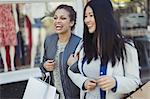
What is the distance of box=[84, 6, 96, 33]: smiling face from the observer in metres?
2.32

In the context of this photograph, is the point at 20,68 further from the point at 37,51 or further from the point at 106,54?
the point at 106,54

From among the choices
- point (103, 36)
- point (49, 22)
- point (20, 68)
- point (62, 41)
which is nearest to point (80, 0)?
point (49, 22)

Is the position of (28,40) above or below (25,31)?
below

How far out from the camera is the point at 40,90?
2.62 m

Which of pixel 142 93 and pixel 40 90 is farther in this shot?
pixel 40 90

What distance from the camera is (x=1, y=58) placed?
195 inches

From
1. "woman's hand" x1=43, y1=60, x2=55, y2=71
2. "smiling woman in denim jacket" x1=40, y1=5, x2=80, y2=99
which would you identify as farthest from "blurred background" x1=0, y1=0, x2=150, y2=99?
"woman's hand" x1=43, y1=60, x2=55, y2=71

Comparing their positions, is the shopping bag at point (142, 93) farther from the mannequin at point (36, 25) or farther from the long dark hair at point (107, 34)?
the mannequin at point (36, 25)

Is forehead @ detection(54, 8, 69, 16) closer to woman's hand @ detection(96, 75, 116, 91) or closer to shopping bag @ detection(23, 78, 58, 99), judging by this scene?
shopping bag @ detection(23, 78, 58, 99)

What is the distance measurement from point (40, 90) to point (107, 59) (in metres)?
0.62

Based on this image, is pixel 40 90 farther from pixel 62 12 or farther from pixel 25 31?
pixel 25 31

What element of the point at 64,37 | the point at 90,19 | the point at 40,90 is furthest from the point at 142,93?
the point at 64,37

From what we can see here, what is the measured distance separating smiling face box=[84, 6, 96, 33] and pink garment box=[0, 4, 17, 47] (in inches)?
104

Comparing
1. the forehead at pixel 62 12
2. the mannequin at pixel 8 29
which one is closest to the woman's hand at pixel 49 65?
the forehead at pixel 62 12
